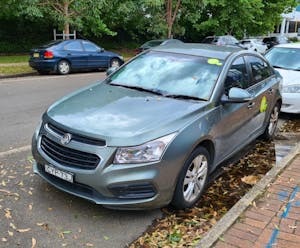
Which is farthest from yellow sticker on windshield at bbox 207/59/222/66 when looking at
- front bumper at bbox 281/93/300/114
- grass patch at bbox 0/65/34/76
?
grass patch at bbox 0/65/34/76

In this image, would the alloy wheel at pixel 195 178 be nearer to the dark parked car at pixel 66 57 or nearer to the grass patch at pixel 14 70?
the dark parked car at pixel 66 57

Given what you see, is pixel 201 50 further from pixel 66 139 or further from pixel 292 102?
pixel 292 102

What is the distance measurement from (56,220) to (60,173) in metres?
0.46

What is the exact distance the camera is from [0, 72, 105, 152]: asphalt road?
6.29 m

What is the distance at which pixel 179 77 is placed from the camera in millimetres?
4691

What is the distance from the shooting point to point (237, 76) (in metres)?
5.06

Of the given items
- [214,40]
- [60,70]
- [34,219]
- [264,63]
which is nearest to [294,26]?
[214,40]

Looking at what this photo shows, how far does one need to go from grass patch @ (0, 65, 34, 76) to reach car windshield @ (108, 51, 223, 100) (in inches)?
390

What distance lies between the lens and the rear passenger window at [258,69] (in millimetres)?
5594

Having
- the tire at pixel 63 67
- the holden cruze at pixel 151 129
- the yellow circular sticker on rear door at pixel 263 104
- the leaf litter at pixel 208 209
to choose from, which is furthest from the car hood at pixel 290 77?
the tire at pixel 63 67

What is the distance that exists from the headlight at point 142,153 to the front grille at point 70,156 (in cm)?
22

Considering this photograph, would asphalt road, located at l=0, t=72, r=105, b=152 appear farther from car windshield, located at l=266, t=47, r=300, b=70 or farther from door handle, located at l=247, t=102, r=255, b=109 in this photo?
car windshield, located at l=266, t=47, r=300, b=70

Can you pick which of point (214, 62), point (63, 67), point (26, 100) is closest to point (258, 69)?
point (214, 62)

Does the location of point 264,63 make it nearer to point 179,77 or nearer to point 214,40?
point 179,77
